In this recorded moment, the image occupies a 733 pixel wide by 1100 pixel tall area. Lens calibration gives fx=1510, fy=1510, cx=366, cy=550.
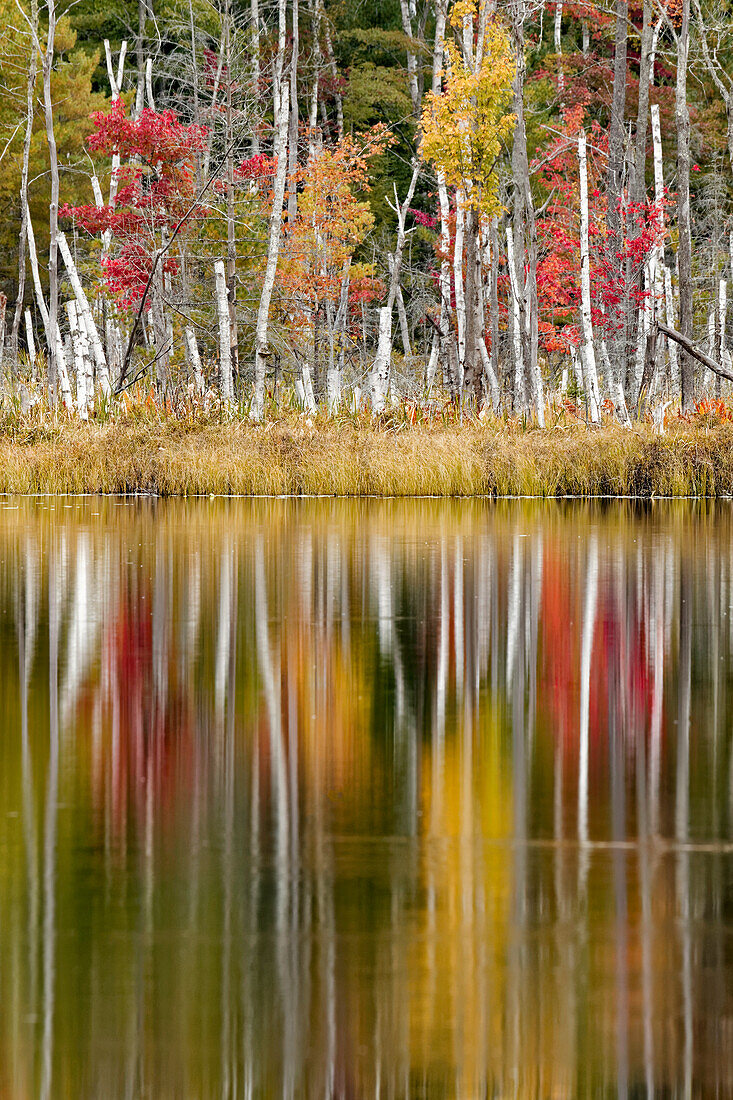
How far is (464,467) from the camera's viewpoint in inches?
861

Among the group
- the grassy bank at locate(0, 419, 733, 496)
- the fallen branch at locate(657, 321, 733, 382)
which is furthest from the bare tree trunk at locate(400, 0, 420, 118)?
the fallen branch at locate(657, 321, 733, 382)

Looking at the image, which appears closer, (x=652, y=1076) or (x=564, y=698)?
(x=652, y=1076)

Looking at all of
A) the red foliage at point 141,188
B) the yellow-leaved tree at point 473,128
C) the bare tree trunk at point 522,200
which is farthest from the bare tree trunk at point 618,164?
the red foliage at point 141,188

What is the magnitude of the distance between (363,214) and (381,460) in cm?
1588

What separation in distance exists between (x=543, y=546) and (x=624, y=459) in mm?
8422

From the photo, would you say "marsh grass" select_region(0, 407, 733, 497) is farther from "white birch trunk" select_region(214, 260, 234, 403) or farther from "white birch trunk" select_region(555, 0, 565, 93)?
"white birch trunk" select_region(555, 0, 565, 93)

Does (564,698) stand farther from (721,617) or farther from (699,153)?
(699,153)

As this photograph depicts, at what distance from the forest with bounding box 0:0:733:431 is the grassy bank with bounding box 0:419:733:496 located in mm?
1626

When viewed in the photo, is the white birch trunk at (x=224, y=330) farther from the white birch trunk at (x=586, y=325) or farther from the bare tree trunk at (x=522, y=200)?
the white birch trunk at (x=586, y=325)

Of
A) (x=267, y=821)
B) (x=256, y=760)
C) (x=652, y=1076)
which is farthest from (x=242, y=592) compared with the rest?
(x=652, y=1076)

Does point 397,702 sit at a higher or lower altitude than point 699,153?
lower

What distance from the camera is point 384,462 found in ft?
72.5

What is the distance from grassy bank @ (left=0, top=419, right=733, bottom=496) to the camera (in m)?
22.0

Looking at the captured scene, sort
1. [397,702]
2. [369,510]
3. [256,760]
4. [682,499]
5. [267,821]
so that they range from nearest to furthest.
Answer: [267,821] < [256,760] < [397,702] < [369,510] < [682,499]
